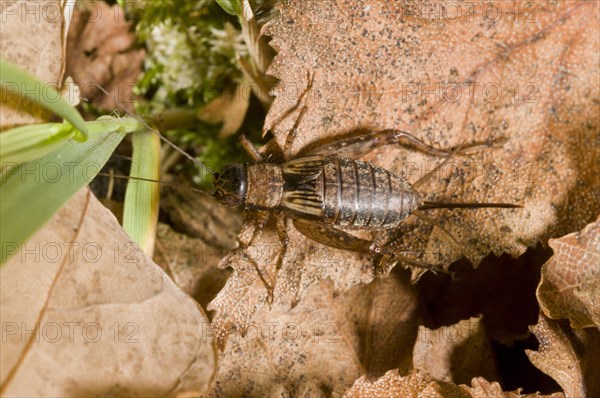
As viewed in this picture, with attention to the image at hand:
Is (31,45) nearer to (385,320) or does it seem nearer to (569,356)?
(385,320)

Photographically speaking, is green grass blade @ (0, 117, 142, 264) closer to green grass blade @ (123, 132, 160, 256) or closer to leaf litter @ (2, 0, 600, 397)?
green grass blade @ (123, 132, 160, 256)

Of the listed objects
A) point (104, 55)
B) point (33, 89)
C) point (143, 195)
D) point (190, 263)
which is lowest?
point (190, 263)

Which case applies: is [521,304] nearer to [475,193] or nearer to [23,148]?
[475,193]

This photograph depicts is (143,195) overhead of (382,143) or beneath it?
beneath

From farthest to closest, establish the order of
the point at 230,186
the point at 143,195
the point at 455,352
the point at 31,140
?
1. the point at 230,186
2. the point at 143,195
3. the point at 455,352
4. the point at 31,140

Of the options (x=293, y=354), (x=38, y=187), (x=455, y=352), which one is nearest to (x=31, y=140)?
(x=38, y=187)

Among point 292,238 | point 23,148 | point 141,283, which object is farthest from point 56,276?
point 292,238

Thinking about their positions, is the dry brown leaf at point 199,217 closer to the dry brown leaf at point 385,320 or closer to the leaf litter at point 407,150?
the leaf litter at point 407,150
